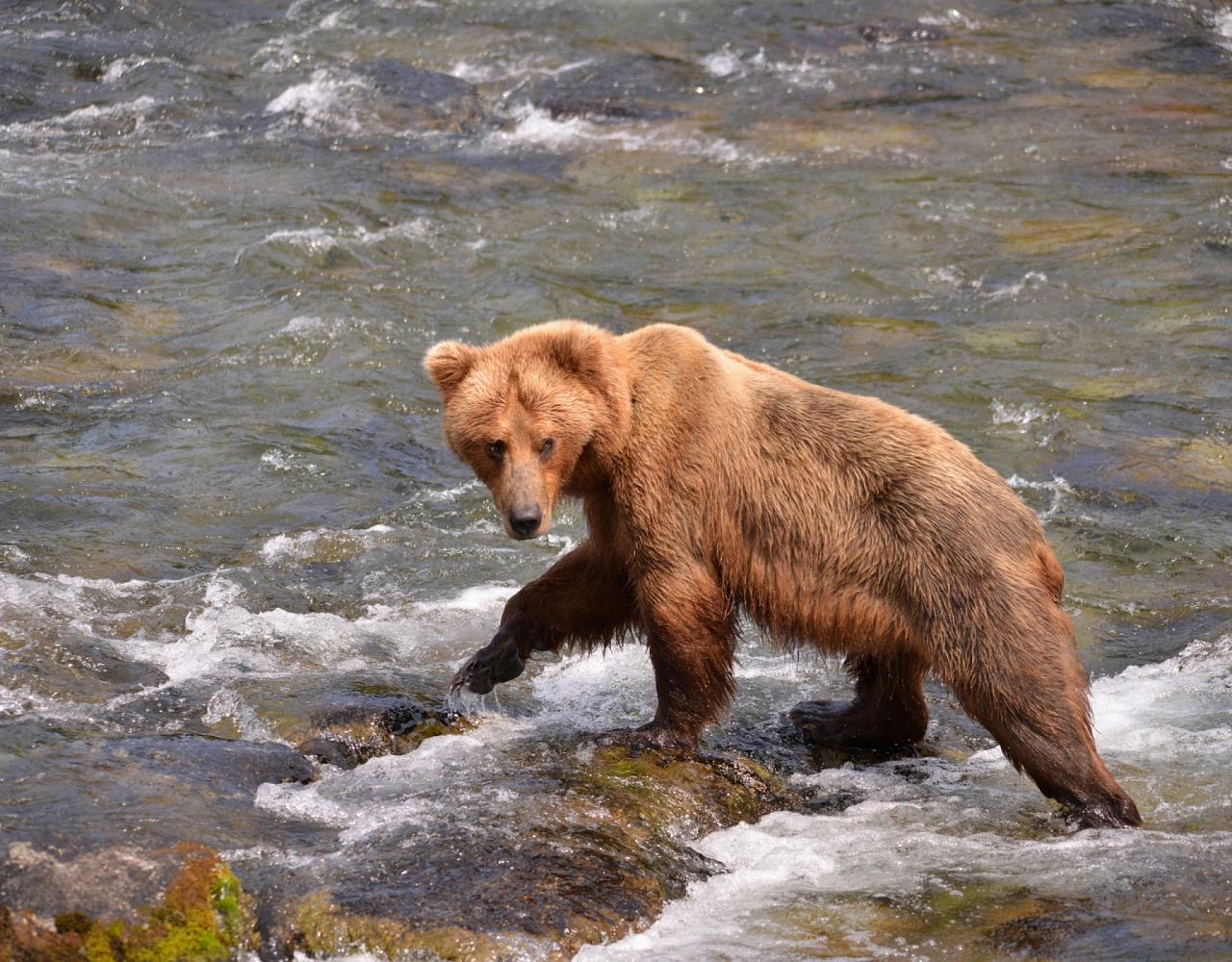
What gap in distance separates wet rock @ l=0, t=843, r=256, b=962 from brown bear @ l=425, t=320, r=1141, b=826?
1.67m

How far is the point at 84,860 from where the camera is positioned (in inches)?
175

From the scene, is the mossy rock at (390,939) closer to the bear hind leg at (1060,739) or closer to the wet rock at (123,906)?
the wet rock at (123,906)

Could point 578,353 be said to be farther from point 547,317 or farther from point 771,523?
point 547,317

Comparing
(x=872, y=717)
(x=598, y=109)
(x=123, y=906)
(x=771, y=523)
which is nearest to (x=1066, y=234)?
(x=598, y=109)

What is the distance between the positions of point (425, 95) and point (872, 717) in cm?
1255

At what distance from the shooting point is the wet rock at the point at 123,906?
421cm

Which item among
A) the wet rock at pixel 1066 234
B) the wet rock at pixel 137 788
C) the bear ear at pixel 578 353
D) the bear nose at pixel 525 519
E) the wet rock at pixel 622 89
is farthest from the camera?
the wet rock at pixel 622 89

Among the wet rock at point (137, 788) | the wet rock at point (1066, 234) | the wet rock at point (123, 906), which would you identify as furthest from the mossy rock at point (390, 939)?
the wet rock at point (1066, 234)

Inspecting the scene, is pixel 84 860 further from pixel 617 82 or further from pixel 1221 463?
pixel 617 82

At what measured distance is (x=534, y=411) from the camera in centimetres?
569

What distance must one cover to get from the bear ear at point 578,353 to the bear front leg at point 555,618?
2.66 feet

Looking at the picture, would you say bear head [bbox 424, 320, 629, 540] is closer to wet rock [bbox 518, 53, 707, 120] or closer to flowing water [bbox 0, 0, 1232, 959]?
flowing water [bbox 0, 0, 1232, 959]

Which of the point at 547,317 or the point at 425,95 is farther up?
the point at 425,95

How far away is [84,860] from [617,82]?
14.9 m
